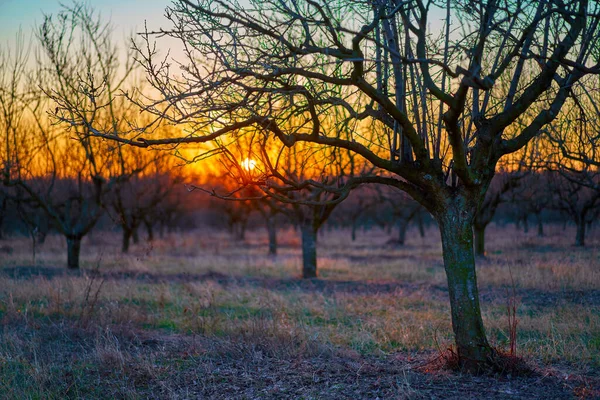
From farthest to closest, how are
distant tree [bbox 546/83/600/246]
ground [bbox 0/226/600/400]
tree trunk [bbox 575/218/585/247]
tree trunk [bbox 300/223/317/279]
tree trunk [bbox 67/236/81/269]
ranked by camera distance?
tree trunk [bbox 575/218/585/247], tree trunk [bbox 67/236/81/269], tree trunk [bbox 300/223/317/279], distant tree [bbox 546/83/600/246], ground [bbox 0/226/600/400]

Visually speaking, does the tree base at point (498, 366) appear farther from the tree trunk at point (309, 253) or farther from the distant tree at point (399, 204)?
the distant tree at point (399, 204)

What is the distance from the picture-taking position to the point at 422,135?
530 centimetres

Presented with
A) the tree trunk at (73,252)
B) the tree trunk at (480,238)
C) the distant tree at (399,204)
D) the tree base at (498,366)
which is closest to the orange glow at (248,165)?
the tree base at (498,366)

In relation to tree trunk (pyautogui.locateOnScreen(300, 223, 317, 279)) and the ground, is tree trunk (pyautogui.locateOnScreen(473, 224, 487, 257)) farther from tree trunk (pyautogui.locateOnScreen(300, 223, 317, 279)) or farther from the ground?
tree trunk (pyautogui.locateOnScreen(300, 223, 317, 279))

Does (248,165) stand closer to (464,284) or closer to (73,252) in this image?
(464,284)

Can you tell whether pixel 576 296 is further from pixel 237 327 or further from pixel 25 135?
pixel 25 135

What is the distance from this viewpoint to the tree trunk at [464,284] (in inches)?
190

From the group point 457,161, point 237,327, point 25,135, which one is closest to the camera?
point 457,161

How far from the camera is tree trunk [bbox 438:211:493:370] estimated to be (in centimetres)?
483

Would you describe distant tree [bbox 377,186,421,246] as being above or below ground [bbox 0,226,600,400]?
above

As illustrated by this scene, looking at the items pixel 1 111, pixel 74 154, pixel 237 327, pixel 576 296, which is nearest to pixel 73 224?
pixel 74 154

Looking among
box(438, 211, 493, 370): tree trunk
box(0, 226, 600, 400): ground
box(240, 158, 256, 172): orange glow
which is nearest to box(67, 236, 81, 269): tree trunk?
box(0, 226, 600, 400): ground

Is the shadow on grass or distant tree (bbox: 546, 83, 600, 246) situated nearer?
distant tree (bbox: 546, 83, 600, 246)

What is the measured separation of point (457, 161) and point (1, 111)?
15.5 meters
